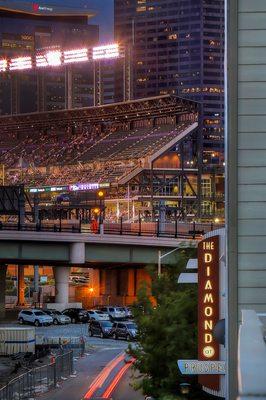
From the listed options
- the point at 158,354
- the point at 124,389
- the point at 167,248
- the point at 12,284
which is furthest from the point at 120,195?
the point at 158,354

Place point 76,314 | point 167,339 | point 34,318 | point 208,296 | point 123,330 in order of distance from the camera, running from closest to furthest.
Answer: point 208,296 → point 167,339 → point 123,330 → point 34,318 → point 76,314

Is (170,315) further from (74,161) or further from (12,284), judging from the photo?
(74,161)

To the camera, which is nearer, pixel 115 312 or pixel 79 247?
pixel 79 247

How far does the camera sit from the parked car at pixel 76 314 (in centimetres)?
8212

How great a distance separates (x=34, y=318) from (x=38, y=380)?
36.3m

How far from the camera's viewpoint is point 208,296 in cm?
1908

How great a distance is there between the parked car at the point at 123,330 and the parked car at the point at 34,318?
10.4 metres

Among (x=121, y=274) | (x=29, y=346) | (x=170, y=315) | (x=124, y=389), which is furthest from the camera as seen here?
(x=121, y=274)

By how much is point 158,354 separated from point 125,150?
475 ft

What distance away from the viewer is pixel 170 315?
2364 centimetres

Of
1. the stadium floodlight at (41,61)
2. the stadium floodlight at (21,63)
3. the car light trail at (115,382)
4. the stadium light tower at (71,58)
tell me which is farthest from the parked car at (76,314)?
the stadium floodlight at (21,63)

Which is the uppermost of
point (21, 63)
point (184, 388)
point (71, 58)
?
point (21, 63)

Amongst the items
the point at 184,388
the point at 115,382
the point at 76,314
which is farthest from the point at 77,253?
the point at 184,388

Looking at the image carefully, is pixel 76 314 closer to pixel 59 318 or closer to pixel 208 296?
pixel 59 318
